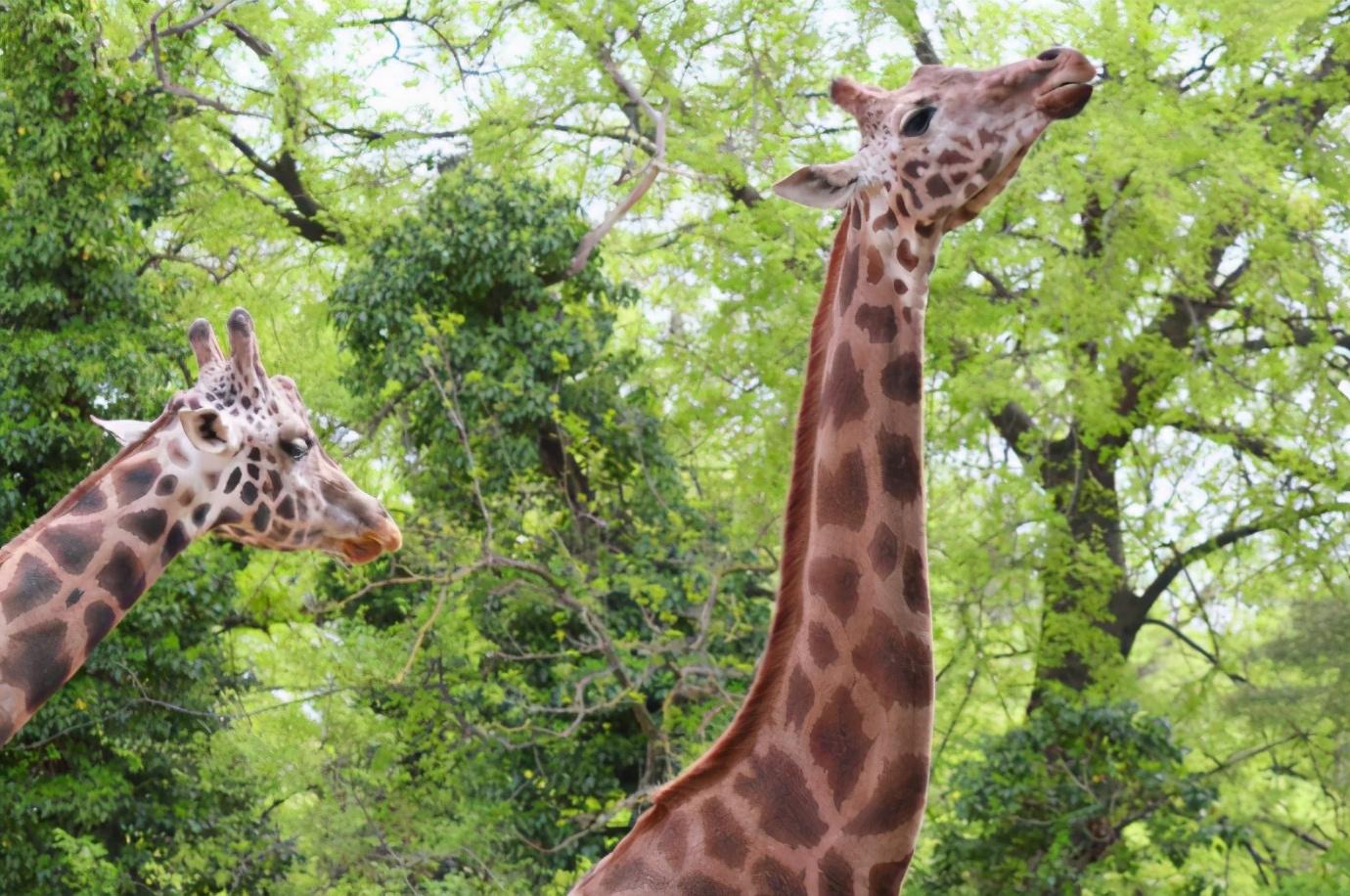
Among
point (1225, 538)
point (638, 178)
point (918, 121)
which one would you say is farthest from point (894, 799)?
point (638, 178)

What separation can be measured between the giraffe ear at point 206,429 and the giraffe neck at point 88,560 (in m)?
0.03

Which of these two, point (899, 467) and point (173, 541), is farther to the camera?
point (173, 541)

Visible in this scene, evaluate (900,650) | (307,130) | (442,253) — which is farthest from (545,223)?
(900,650)

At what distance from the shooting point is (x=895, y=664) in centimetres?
284

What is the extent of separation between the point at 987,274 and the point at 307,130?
5547 mm

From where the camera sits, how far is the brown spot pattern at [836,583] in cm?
287

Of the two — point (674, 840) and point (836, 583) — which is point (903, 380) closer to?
point (836, 583)

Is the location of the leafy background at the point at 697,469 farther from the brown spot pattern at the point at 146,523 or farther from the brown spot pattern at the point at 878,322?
the brown spot pattern at the point at 878,322

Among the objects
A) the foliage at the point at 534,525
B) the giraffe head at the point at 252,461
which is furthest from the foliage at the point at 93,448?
the giraffe head at the point at 252,461

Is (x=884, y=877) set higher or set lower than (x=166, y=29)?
lower

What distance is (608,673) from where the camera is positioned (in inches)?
377

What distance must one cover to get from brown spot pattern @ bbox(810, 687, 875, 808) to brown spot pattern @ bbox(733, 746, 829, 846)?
0.04 metres

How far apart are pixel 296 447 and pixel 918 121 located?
180 centimetres

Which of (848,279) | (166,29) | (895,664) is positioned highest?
(166,29)
